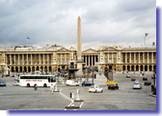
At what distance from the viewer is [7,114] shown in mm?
13414

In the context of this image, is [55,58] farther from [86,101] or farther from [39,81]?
[86,101]

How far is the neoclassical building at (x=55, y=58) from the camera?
8256 cm

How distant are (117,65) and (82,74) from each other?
33.7m

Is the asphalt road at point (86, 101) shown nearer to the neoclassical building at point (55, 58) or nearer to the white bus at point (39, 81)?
the white bus at point (39, 81)

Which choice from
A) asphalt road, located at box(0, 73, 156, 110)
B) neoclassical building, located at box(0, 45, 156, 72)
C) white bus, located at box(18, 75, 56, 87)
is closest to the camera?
asphalt road, located at box(0, 73, 156, 110)

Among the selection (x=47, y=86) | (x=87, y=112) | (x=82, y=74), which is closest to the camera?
(x=87, y=112)

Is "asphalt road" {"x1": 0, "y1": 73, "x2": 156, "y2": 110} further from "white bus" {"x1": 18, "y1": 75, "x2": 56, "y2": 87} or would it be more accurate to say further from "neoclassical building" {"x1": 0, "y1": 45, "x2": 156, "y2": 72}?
"neoclassical building" {"x1": 0, "y1": 45, "x2": 156, "y2": 72}

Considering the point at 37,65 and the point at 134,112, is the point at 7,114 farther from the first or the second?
the point at 37,65

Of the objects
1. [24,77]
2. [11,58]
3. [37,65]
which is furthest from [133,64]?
[24,77]

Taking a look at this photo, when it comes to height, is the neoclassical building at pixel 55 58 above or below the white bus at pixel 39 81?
above

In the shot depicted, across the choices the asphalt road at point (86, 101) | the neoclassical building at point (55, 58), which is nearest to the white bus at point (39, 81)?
the asphalt road at point (86, 101)

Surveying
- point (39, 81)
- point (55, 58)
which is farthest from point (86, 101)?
point (55, 58)

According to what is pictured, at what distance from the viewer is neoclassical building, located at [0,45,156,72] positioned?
82562 millimetres

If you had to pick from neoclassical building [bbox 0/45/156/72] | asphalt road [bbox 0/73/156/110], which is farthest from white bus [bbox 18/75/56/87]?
neoclassical building [bbox 0/45/156/72]
